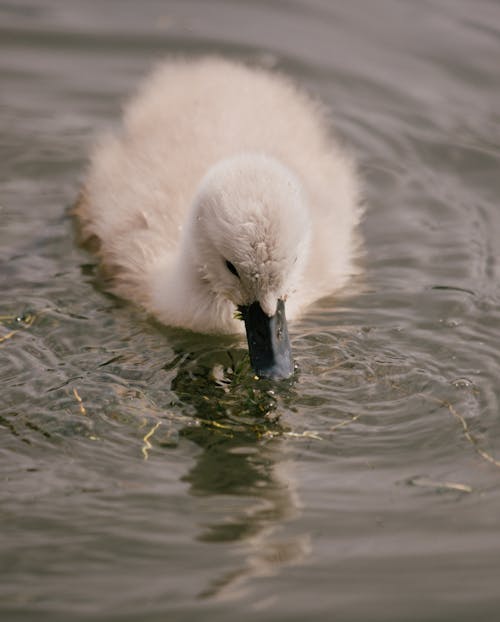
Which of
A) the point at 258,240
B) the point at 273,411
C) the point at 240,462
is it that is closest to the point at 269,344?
the point at 273,411

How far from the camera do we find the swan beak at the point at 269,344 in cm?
423

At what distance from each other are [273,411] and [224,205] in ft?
2.40

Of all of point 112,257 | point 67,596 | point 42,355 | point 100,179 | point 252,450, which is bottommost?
point 67,596

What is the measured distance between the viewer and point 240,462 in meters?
3.96

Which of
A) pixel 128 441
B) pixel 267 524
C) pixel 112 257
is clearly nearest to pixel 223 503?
pixel 267 524

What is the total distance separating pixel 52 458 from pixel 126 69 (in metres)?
3.86

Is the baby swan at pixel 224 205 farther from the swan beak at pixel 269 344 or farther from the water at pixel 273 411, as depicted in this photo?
the water at pixel 273 411

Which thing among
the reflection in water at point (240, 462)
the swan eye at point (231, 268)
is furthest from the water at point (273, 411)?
the swan eye at point (231, 268)

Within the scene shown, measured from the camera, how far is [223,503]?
146 inches

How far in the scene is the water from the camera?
3.32 meters

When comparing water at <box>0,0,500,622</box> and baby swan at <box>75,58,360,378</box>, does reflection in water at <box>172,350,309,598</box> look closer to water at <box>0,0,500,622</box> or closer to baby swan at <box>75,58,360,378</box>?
water at <box>0,0,500,622</box>

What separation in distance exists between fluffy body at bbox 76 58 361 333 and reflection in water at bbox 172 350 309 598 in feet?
0.98

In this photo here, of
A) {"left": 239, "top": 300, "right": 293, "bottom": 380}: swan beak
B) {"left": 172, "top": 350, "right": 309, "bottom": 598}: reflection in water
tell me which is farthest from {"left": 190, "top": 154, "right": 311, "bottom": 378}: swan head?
{"left": 172, "top": 350, "right": 309, "bottom": 598}: reflection in water

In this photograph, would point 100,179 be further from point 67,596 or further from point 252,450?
point 67,596
